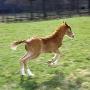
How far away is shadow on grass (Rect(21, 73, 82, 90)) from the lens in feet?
25.0

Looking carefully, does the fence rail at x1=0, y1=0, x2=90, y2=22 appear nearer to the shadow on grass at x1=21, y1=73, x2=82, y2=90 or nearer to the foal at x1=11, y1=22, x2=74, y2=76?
the foal at x1=11, y1=22, x2=74, y2=76

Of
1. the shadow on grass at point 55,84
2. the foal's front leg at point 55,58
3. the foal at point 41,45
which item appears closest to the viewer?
the shadow on grass at point 55,84

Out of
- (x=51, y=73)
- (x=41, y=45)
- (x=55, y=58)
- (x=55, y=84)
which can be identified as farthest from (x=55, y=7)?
(x=55, y=84)

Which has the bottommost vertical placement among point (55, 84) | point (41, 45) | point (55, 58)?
point (55, 84)

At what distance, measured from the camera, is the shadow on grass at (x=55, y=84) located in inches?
301

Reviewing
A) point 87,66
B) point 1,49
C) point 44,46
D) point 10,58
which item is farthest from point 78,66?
point 1,49

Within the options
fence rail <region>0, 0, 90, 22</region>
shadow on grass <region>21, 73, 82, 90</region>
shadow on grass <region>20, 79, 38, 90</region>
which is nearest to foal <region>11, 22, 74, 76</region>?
shadow on grass <region>20, 79, 38, 90</region>

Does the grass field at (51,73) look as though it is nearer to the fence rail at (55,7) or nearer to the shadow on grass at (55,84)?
the shadow on grass at (55,84)

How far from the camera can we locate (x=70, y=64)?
30.5 feet

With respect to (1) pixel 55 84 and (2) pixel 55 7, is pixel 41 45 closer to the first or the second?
(1) pixel 55 84

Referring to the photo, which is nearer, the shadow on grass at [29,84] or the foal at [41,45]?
the shadow on grass at [29,84]

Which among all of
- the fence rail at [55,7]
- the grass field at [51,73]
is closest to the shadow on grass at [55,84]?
the grass field at [51,73]

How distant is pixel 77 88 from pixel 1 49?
4.62 meters

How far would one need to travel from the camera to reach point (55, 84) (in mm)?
7812
